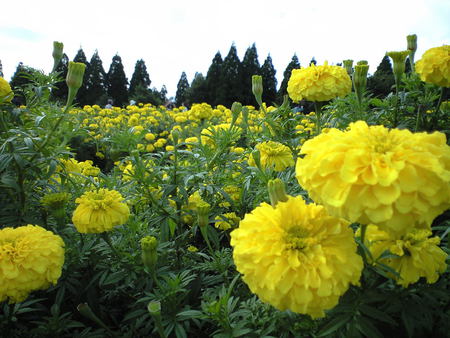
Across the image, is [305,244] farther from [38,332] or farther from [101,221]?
[38,332]

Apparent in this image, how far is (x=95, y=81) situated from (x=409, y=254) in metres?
19.4

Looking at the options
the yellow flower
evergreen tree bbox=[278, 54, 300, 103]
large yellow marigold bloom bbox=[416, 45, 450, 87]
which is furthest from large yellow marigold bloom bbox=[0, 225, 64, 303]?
evergreen tree bbox=[278, 54, 300, 103]

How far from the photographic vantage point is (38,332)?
1.39 meters

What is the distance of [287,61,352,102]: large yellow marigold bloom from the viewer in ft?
5.63

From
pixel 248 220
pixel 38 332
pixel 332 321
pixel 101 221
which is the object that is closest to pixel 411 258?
pixel 332 321

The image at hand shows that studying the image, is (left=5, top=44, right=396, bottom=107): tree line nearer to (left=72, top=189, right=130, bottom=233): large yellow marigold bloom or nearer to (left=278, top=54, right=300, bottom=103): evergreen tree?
(left=278, top=54, right=300, bottom=103): evergreen tree

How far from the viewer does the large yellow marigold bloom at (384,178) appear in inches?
27.1

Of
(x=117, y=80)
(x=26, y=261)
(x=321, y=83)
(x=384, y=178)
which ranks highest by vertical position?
(x=117, y=80)

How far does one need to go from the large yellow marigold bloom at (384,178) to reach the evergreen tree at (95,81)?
16.9m

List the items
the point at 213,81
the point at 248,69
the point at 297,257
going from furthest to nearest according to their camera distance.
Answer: the point at 213,81
the point at 248,69
the point at 297,257

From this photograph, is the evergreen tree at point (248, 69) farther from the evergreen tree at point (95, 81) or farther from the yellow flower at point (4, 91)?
the yellow flower at point (4, 91)

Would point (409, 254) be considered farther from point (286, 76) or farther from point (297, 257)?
point (286, 76)

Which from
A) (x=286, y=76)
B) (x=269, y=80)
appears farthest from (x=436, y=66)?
(x=269, y=80)

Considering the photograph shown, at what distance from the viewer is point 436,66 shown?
158 cm
